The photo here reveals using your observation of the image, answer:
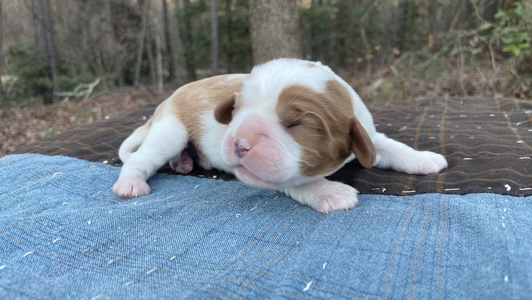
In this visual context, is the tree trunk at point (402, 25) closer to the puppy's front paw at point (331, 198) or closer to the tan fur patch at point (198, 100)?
the tan fur patch at point (198, 100)

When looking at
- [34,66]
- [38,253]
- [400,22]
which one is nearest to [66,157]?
[38,253]

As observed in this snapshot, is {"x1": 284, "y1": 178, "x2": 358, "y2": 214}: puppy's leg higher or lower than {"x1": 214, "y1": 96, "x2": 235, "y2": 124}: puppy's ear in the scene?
lower

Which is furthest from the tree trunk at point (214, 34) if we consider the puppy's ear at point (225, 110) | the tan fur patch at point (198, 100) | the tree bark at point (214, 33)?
the puppy's ear at point (225, 110)

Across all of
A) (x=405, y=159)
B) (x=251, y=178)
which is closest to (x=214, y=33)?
(x=405, y=159)

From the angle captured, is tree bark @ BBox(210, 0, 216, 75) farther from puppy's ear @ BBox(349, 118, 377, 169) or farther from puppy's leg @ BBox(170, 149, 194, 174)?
puppy's ear @ BBox(349, 118, 377, 169)

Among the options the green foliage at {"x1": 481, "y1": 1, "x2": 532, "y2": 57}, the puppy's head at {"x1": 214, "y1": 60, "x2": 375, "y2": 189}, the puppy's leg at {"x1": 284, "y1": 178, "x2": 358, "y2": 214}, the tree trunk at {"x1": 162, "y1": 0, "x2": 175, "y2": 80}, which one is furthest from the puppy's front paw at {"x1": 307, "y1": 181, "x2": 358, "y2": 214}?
the tree trunk at {"x1": 162, "y1": 0, "x2": 175, "y2": 80}

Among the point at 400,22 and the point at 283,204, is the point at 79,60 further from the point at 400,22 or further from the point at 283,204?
the point at 283,204
